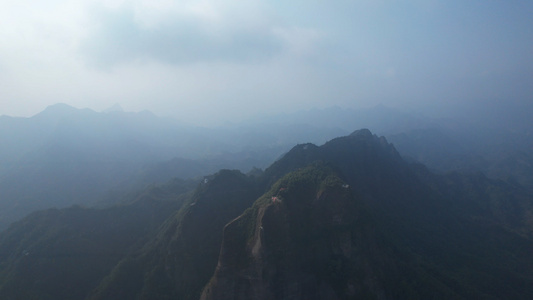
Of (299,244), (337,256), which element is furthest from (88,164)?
(337,256)

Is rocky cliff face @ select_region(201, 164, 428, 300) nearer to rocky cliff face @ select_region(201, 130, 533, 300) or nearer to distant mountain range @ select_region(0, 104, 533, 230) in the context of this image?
rocky cliff face @ select_region(201, 130, 533, 300)

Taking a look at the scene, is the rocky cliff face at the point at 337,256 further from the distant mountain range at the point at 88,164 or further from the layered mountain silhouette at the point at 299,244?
the distant mountain range at the point at 88,164

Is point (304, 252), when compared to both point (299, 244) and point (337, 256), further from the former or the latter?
point (337, 256)

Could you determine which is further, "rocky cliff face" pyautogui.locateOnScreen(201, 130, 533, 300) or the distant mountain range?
the distant mountain range

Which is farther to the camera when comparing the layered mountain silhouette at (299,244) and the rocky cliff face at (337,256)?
the layered mountain silhouette at (299,244)

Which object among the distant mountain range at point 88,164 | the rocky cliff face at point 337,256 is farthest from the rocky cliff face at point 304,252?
the distant mountain range at point 88,164

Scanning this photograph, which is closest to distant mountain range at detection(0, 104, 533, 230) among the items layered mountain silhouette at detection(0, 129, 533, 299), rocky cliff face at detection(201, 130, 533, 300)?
layered mountain silhouette at detection(0, 129, 533, 299)

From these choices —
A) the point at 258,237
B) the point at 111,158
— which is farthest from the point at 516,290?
the point at 111,158

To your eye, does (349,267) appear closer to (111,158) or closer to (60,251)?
(60,251)
